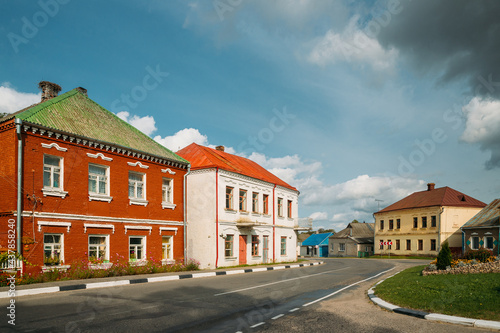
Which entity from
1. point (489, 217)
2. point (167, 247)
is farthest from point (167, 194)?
point (489, 217)

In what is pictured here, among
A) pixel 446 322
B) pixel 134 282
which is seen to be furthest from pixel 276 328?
pixel 134 282

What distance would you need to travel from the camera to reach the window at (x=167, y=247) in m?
22.3

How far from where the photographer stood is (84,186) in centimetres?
1764

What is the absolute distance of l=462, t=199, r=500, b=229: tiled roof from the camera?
38156mm

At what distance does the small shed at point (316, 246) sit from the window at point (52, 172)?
61.5 meters

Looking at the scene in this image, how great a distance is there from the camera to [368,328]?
755cm

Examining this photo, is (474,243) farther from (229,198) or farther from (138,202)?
(138,202)

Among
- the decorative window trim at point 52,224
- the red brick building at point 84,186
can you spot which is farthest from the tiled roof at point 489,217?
the decorative window trim at point 52,224

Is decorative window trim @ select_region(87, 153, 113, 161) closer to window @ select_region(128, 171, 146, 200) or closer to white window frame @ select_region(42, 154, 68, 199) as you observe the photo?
white window frame @ select_region(42, 154, 68, 199)

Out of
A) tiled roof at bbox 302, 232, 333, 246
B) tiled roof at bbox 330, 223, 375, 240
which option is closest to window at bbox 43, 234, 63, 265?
tiled roof at bbox 330, 223, 375, 240

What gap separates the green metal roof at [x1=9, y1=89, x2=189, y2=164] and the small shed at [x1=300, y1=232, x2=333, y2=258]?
177ft

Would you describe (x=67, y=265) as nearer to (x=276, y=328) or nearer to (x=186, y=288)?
(x=186, y=288)

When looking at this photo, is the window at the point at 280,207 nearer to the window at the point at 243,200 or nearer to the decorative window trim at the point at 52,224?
the window at the point at 243,200

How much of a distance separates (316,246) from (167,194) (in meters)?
55.0
